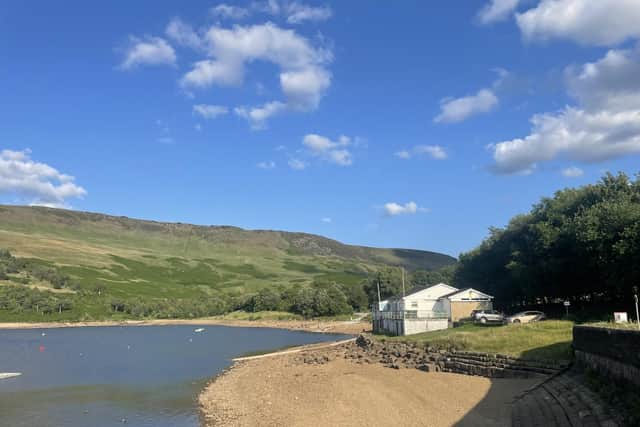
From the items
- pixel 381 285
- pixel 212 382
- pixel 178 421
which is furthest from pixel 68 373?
pixel 381 285

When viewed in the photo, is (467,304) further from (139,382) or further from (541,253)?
(139,382)

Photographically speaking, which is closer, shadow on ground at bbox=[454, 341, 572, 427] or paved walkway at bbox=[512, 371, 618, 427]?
paved walkway at bbox=[512, 371, 618, 427]

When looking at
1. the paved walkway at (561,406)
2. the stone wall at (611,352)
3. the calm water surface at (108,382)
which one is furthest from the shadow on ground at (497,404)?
the calm water surface at (108,382)

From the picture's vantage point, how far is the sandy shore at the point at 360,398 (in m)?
25.8

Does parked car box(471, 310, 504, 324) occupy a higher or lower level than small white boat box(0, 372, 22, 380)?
higher

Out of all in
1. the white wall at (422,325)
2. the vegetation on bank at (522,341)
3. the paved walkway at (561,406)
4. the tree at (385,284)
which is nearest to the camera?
the paved walkway at (561,406)

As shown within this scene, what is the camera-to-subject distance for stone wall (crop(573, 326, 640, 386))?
53.9 feet

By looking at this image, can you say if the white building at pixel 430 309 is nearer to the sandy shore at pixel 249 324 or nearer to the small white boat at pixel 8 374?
the sandy shore at pixel 249 324

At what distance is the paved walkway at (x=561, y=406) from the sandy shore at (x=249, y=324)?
74.5m

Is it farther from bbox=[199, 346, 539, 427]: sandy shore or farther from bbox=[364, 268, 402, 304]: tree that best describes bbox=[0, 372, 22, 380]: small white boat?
bbox=[364, 268, 402, 304]: tree

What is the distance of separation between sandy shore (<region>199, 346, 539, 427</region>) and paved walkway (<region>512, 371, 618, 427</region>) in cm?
97

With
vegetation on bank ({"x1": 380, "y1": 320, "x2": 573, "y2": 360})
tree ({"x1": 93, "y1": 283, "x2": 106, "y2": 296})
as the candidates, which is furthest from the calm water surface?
tree ({"x1": 93, "y1": 283, "x2": 106, "y2": 296})

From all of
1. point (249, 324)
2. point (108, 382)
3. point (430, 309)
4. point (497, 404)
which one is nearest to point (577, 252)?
point (430, 309)

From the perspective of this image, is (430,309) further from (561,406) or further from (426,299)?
(561,406)
